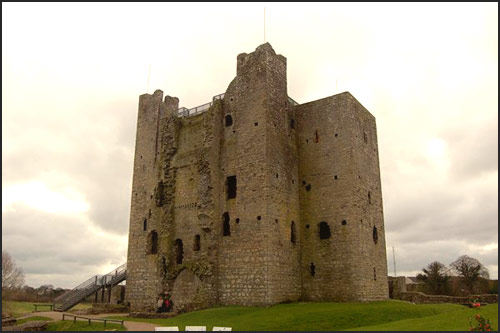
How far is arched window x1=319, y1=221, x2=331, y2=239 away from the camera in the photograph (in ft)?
84.0

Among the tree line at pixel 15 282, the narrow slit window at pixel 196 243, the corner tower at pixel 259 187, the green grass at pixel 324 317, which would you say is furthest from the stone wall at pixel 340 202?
the tree line at pixel 15 282

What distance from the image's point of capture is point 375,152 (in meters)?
29.2

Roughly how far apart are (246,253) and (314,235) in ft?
15.1

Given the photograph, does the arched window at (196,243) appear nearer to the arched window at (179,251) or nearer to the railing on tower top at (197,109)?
the arched window at (179,251)

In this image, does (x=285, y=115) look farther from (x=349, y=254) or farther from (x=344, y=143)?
(x=349, y=254)

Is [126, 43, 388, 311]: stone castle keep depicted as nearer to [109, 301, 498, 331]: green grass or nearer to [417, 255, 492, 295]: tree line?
[109, 301, 498, 331]: green grass

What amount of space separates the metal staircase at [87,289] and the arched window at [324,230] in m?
15.8

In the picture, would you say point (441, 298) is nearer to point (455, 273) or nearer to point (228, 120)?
point (228, 120)

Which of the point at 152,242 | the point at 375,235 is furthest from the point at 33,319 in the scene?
the point at 375,235

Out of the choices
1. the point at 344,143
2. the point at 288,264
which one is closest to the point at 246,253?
the point at 288,264

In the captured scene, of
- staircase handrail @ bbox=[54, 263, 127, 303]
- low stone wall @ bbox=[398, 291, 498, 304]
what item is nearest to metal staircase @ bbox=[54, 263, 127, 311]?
staircase handrail @ bbox=[54, 263, 127, 303]

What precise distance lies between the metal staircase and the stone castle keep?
3567mm

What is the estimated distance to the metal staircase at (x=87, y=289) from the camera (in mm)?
29031

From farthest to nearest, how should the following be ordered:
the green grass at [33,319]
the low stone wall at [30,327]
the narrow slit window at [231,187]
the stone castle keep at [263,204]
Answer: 1. the narrow slit window at [231,187]
2. the stone castle keep at [263,204]
3. the green grass at [33,319]
4. the low stone wall at [30,327]
